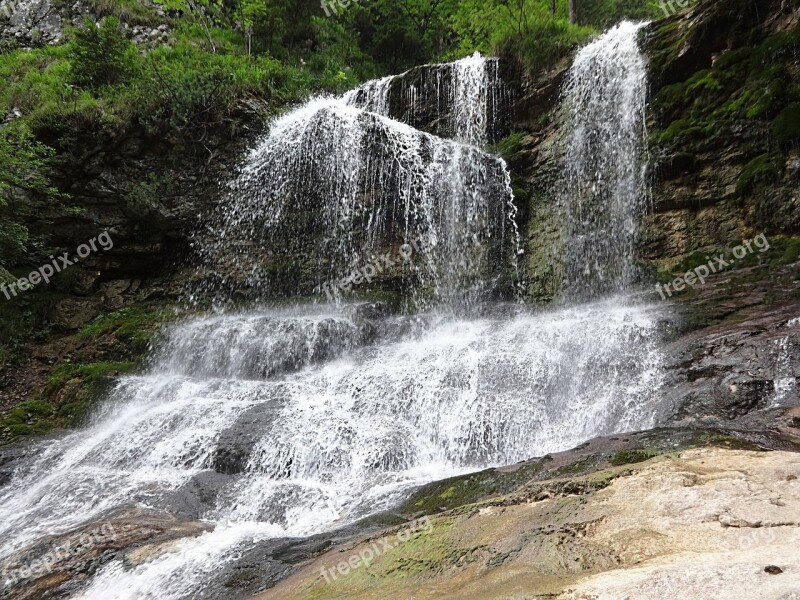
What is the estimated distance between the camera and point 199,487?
5.90 meters

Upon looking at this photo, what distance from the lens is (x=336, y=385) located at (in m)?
8.02

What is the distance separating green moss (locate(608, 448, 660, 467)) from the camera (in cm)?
362

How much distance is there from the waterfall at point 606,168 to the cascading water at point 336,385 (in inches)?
21.2

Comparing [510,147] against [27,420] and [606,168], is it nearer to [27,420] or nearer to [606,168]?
[606,168]

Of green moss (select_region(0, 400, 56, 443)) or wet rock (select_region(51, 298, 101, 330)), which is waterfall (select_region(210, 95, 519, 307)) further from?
green moss (select_region(0, 400, 56, 443))

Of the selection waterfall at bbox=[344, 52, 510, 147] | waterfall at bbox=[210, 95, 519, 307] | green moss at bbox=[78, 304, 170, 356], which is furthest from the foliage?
waterfall at bbox=[344, 52, 510, 147]

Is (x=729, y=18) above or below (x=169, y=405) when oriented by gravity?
above

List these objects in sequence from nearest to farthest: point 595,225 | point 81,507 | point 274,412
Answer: point 81,507 < point 274,412 < point 595,225

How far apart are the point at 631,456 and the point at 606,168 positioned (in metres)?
8.39

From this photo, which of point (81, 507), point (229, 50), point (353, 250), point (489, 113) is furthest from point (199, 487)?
point (229, 50)

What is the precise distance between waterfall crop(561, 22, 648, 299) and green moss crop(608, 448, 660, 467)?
656 centimetres

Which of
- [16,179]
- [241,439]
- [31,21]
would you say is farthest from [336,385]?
[31,21]

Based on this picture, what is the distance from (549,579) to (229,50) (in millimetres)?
20165

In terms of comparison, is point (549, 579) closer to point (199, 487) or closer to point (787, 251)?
point (199, 487)
